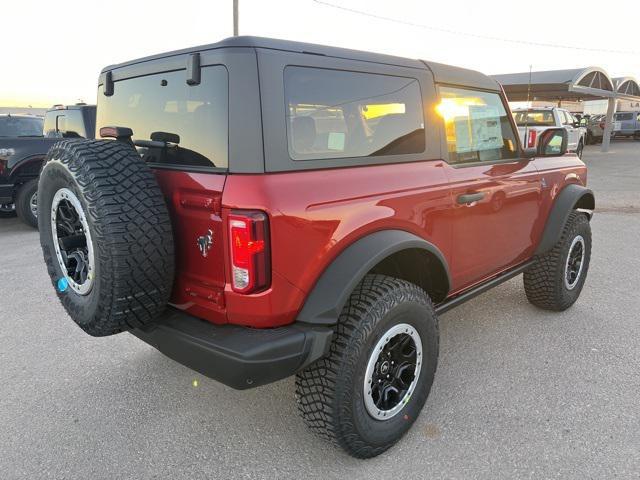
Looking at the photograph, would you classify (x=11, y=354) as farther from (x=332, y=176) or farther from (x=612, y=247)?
(x=612, y=247)

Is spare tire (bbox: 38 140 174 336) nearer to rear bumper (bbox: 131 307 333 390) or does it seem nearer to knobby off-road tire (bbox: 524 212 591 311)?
rear bumper (bbox: 131 307 333 390)

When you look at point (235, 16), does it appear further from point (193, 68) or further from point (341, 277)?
point (341, 277)

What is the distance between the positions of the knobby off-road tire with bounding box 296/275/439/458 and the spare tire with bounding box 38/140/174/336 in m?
0.78

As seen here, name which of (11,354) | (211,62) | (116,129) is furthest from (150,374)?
(211,62)

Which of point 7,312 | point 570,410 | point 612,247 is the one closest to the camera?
point 570,410

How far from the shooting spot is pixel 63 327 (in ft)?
12.6

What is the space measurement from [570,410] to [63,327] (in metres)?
3.68

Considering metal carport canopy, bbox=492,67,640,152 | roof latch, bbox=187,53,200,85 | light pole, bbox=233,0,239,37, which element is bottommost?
roof latch, bbox=187,53,200,85

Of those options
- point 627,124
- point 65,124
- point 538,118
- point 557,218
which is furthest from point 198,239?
point 627,124

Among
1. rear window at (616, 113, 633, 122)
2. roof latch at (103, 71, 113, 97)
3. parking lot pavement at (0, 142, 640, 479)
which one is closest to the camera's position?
parking lot pavement at (0, 142, 640, 479)

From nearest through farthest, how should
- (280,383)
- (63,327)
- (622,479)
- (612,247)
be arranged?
(622,479), (280,383), (63,327), (612,247)

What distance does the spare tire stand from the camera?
6.13 ft

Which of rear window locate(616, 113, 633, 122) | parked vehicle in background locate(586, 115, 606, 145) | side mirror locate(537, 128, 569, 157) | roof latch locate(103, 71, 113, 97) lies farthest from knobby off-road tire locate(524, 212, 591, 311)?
rear window locate(616, 113, 633, 122)

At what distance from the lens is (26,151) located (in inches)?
280
